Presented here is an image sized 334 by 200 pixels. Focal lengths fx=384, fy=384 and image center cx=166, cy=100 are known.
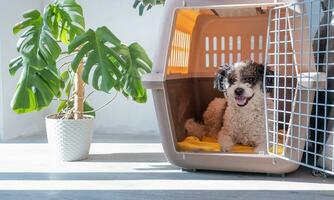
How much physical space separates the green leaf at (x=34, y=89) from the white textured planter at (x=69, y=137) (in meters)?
0.17

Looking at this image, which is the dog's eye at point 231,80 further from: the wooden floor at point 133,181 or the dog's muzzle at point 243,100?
the wooden floor at point 133,181

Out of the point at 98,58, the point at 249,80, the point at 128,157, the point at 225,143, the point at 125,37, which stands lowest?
the point at 128,157

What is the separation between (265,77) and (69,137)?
2.99 ft

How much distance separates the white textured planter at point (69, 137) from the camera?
5.77ft

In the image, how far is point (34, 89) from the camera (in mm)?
1619

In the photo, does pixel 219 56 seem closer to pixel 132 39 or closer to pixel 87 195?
pixel 132 39

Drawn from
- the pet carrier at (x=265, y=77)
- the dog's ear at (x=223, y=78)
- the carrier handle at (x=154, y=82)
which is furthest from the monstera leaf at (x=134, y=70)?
the dog's ear at (x=223, y=78)

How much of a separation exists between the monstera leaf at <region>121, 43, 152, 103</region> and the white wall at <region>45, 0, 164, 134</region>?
2.43 ft

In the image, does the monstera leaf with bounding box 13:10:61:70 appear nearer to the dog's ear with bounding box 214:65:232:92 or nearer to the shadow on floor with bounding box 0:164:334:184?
the shadow on floor with bounding box 0:164:334:184

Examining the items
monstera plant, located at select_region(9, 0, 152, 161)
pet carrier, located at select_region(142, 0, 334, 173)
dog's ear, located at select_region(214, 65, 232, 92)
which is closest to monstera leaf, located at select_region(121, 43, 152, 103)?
monstera plant, located at select_region(9, 0, 152, 161)

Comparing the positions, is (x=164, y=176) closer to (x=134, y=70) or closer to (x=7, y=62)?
(x=134, y=70)

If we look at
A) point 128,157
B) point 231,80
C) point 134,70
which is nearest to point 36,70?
point 134,70

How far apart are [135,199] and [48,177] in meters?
0.46

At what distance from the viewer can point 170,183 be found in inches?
57.3
